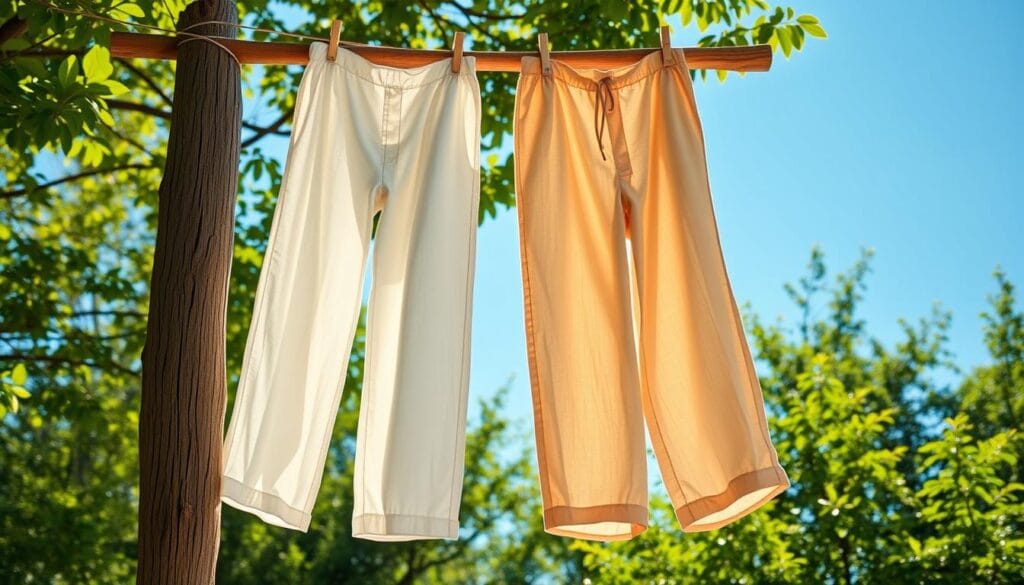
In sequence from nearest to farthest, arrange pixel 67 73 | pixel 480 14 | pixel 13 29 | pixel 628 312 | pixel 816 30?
pixel 628 312 → pixel 67 73 → pixel 816 30 → pixel 13 29 → pixel 480 14

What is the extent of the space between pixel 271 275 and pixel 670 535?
540 centimetres

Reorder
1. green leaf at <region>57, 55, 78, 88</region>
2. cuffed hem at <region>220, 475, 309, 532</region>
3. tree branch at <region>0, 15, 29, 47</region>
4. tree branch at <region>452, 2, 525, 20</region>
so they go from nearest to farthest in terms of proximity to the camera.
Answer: cuffed hem at <region>220, 475, 309, 532</region>
green leaf at <region>57, 55, 78, 88</region>
tree branch at <region>0, 15, 29, 47</region>
tree branch at <region>452, 2, 525, 20</region>

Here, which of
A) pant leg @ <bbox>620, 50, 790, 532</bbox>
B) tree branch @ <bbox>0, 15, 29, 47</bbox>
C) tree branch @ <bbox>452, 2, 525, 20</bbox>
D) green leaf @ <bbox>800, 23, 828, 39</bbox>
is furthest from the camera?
tree branch @ <bbox>452, 2, 525, 20</bbox>

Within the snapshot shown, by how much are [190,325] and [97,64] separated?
1135 millimetres

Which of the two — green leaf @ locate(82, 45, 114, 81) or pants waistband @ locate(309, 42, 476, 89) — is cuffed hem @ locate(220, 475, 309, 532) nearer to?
pants waistband @ locate(309, 42, 476, 89)

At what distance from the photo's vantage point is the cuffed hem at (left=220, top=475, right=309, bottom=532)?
6.81 ft

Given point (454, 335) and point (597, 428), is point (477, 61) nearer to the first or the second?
point (454, 335)

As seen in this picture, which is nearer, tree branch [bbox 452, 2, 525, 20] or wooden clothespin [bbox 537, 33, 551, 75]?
wooden clothespin [bbox 537, 33, 551, 75]

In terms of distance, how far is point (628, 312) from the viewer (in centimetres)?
231

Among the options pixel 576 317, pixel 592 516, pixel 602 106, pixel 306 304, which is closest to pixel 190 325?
pixel 306 304

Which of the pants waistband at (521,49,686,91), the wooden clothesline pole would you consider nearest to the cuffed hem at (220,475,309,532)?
the wooden clothesline pole

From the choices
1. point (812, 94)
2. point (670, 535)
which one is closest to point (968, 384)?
point (812, 94)

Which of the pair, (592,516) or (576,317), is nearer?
(592,516)

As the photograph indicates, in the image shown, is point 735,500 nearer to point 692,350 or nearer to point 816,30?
point 692,350
